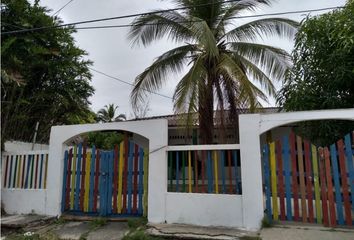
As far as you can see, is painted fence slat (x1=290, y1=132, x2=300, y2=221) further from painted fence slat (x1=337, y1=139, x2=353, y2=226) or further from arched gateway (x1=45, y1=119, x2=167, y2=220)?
arched gateway (x1=45, y1=119, x2=167, y2=220)

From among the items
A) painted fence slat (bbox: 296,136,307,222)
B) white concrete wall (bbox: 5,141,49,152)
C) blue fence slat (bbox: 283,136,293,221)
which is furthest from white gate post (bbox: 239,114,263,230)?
white concrete wall (bbox: 5,141,49,152)

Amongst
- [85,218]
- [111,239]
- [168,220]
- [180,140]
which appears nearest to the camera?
[111,239]

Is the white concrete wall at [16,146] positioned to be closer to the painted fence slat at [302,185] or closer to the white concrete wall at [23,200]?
the white concrete wall at [23,200]

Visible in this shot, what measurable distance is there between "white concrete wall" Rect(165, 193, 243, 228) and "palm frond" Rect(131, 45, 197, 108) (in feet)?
10.8

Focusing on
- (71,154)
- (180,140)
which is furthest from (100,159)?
(180,140)

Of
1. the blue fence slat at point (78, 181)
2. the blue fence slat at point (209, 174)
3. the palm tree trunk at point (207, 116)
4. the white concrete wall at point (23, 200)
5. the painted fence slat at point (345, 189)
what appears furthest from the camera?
the palm tree trunk at point (207, 116)

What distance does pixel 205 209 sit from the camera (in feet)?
18.1

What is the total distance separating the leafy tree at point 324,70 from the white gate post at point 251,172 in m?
2.31

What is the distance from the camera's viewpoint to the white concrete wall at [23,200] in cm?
678

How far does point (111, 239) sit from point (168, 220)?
121cm

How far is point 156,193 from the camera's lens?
5.83 meters

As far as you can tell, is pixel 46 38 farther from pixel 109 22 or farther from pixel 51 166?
pixel 51 166

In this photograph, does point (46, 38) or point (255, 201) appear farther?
point (46, 38)

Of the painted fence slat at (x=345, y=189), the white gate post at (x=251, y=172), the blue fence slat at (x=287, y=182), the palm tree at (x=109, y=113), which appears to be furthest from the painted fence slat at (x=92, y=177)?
the palm tree at (x=109, y=113)
